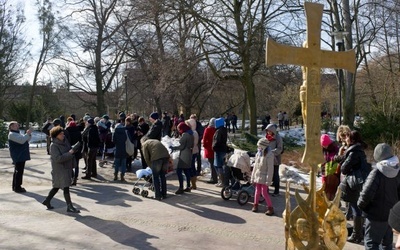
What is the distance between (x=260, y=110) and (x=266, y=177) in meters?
39.5

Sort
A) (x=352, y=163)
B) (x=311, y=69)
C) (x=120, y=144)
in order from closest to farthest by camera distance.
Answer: (x=311, y=69) < (x=352, y=163) < (x=120, y=144)

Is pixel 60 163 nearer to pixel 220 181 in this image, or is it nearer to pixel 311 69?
pixel 220 181

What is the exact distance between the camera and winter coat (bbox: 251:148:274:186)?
7.68 meters

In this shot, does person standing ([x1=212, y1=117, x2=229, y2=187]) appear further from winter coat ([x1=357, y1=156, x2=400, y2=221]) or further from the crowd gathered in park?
winter coat ([x1=357, y1=156, x2=400, y2=221])

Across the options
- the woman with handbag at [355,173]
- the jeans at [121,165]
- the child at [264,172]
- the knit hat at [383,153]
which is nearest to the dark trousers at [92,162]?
the jeans at [121,165]

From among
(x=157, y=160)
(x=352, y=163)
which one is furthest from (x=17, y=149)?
(x=352, y=163)

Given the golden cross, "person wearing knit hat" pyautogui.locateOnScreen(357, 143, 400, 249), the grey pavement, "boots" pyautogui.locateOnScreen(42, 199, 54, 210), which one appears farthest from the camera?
"boots" pyautogui.locateOnScreen(42, 199, 54, 210)

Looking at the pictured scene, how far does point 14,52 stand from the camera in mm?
33344

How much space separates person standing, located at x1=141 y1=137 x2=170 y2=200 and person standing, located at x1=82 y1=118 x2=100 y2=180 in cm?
273

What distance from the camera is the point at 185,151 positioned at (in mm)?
9375

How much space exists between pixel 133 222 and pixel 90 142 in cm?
462

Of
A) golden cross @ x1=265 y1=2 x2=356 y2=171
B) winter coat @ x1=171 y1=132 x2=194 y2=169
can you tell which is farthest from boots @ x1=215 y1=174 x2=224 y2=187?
golden cross @ x1=265 y1=2 x2=356 y2=171

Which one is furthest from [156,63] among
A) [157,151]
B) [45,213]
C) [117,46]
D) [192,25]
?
[45,213]

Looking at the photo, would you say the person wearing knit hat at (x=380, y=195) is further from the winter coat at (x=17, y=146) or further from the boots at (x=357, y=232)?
the winter coat at (x=17, y=146)
